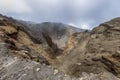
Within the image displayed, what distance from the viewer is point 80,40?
3762 centimetres

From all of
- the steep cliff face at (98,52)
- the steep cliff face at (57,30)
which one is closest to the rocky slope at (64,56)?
the steep cliff face at (98,52)

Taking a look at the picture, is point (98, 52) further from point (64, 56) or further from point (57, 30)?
point (57, 30)

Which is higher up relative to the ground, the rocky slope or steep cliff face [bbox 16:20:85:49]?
steep cliff face [bbox 16:20:85:49]

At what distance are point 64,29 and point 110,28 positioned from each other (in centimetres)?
3554

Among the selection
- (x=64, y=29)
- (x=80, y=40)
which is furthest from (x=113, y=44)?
(x=64, y=29)

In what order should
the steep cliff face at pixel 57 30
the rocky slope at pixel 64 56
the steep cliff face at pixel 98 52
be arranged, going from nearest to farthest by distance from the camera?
the rocky slope at pixel 64 56, the steep cliff face at pixel 98 52, the steep cliff face at pixel 57 30

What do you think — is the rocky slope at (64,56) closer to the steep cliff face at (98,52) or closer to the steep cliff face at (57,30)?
the steep cliff face at (98,52)

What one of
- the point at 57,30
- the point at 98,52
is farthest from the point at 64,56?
the point at 57,30

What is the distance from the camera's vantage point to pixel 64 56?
1358 inches

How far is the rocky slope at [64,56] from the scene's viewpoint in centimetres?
1429

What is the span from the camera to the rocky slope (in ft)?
46.9

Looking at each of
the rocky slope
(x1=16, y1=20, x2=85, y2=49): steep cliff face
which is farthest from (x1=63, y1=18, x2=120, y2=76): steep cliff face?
(x1=16, y1=20, x2=85, y2=49): steep cliff face

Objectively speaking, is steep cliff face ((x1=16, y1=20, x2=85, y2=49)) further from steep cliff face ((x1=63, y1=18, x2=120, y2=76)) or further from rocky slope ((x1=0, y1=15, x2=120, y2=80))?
steep cliff face ((x1=63, y1=18, x2=120, y2=76))

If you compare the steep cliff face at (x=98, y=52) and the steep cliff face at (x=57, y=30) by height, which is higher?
the steep cliff face at (x=57, y=30)
